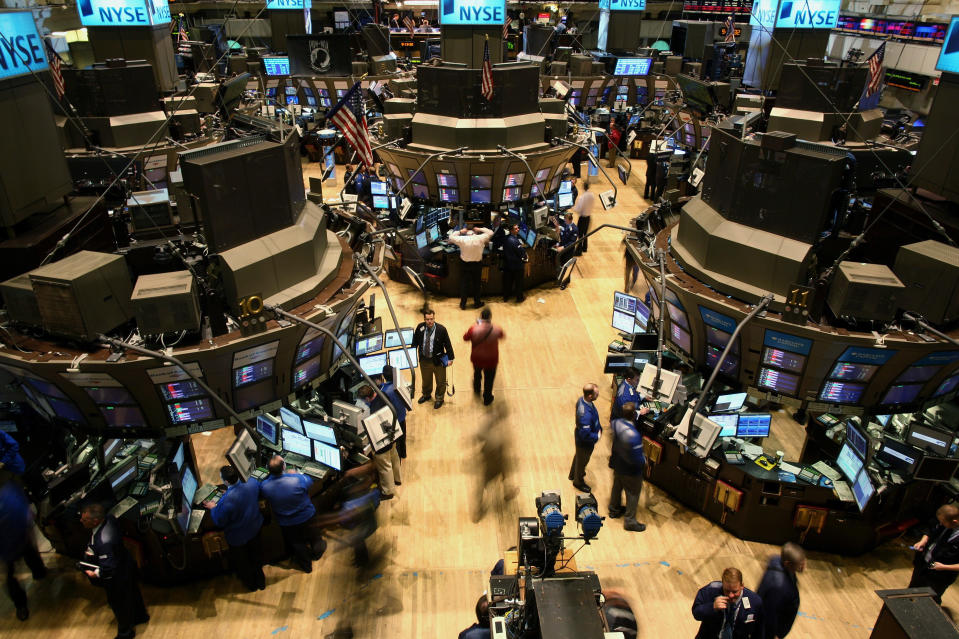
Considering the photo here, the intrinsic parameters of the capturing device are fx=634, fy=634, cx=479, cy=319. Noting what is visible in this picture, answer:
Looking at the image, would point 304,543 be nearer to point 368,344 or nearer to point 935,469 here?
point 368,344

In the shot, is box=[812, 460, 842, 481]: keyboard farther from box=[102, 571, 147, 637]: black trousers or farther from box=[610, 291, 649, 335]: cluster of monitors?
box=[102, 571, 147, 637]: black trousers

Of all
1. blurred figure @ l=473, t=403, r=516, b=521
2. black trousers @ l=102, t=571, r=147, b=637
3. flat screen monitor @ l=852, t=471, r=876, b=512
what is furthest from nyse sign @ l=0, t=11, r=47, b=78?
flat screen monitor @ l=852, t=471, r=876, b=512

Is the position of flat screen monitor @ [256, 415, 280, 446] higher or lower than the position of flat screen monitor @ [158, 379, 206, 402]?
lower

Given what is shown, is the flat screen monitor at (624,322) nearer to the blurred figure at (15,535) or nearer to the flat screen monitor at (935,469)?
the flat screen monitor at (935,469)

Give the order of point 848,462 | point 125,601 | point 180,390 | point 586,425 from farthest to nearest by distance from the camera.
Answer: point 586,425
point 848,462
point 180,390
point 125,601

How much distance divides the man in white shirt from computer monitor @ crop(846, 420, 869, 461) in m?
7.81

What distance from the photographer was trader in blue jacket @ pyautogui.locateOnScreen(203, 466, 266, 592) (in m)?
7.18

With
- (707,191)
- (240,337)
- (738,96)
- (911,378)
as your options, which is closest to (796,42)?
(738,96)

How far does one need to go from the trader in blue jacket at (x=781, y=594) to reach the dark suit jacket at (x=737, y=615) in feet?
0.55

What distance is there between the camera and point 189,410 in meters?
7.71

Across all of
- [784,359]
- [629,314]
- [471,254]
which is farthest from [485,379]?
[784,359]

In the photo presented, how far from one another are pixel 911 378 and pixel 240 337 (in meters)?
8.41

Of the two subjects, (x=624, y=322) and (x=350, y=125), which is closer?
(x=350, y=125)

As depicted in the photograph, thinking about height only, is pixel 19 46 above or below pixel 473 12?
below
